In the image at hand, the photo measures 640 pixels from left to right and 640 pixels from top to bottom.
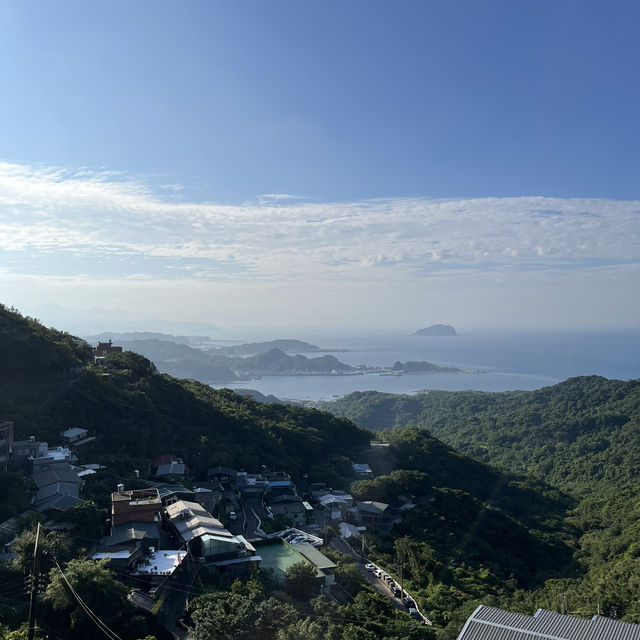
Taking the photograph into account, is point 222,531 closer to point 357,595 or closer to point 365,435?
point 357,595

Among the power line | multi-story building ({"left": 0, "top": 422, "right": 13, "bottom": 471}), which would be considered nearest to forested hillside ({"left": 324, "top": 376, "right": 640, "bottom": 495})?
the power line

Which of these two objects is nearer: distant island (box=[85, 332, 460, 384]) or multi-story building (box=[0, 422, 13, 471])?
multi-story building (box=[0, 422, 13, 471])

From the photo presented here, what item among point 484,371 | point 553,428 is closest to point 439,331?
point 484,371

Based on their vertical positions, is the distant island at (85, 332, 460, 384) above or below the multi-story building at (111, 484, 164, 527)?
below

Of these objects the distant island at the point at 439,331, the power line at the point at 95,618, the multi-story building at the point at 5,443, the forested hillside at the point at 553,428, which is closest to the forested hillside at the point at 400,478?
the forested hillside at the point at 553,428

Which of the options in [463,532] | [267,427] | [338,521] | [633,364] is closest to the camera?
[338,521]

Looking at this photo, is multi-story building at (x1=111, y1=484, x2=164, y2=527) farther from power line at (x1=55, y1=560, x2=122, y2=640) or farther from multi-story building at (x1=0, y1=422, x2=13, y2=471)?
multi-story building at (x1=0, y1=422, x2=13, y2=471)

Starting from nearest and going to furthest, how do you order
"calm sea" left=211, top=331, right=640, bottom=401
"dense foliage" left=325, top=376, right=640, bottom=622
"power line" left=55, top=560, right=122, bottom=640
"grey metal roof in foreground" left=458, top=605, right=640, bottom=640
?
1. "grey metal roof in foreground" left=458, top=605, right=640, bottom=640
2. "power line" left=55, top=560, right=122, bottom=640
3. "dense foliage" left=325, top=376, right=640, bottom=622
4. "calm sea" left=211, top=331, right=640, bottom=401

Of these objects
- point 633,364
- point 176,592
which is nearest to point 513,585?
point 176,592

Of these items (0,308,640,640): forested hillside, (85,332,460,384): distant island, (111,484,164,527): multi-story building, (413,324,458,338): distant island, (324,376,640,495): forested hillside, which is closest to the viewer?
(111,484,164,527): multi-story building

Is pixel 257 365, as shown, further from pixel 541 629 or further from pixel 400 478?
pixel 541 629
